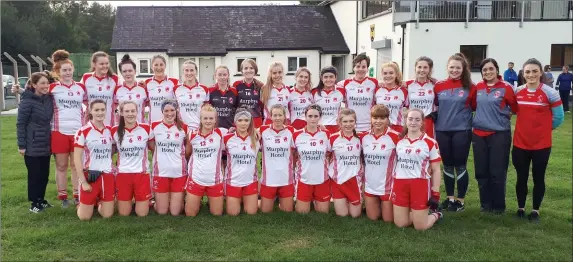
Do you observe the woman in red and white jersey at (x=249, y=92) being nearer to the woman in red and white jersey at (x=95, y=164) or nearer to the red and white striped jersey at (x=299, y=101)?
the red and white striped jersey at (x=299, y=101)

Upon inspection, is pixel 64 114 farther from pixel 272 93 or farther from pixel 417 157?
pixel 417 157

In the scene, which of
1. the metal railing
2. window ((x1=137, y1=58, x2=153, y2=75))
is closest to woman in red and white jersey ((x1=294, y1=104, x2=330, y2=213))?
the metal railing

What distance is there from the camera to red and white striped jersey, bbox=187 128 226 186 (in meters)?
5.98

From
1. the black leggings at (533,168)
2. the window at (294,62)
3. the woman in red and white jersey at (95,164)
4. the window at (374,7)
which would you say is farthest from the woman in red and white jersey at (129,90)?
the window at (294,62)

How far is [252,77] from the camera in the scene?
691cm

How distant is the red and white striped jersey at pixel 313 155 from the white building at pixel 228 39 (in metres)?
22.6

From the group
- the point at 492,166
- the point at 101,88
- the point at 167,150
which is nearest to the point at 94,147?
the point at 167,150

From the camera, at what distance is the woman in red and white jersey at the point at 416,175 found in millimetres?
5414

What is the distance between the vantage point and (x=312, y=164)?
604 cm

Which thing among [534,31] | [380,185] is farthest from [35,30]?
[380,185]

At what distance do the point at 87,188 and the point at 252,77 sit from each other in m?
2.57

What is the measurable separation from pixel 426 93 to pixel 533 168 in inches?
60.5

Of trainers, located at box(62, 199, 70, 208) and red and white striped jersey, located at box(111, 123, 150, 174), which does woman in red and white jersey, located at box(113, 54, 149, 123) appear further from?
trainers, located at box(62, 199, 70, 208)

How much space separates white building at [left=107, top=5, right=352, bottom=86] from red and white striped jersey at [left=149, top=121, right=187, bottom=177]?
22448mm
